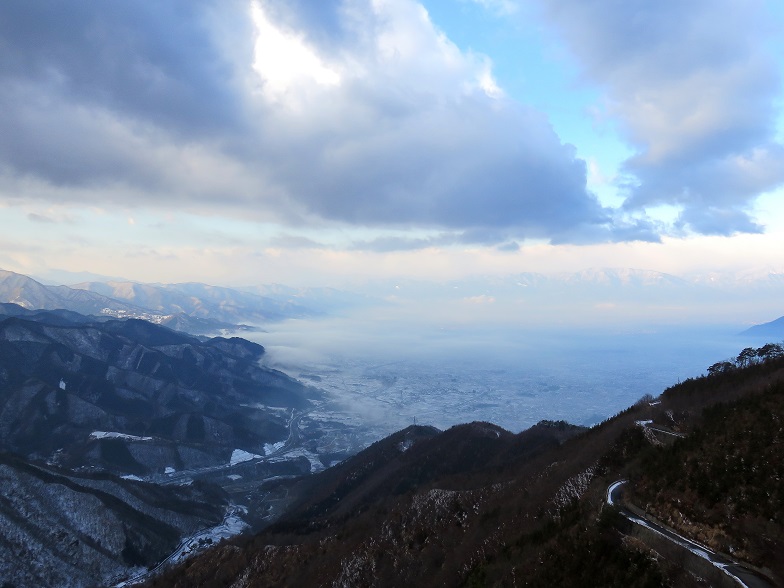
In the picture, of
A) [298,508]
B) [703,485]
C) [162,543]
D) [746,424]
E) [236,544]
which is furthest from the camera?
[298,508]

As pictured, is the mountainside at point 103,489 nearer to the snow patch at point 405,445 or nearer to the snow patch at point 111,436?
the snow patch at point 111,436

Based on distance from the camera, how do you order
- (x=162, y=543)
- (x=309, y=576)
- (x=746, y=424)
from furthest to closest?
1. (x=162, y=543)
2. (x=309, y=576)
3. (x=746, y=424)

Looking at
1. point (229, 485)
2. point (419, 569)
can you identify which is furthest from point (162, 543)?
point (419, 569)

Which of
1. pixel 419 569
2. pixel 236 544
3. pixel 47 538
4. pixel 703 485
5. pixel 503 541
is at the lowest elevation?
pixel 47 538

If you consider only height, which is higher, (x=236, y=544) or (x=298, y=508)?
(x=236, y=544)

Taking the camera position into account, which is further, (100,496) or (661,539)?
(100,496)

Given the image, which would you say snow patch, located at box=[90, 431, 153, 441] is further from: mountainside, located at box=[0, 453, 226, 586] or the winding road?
the winding road

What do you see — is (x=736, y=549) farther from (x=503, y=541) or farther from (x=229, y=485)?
(x=229, y=485)
